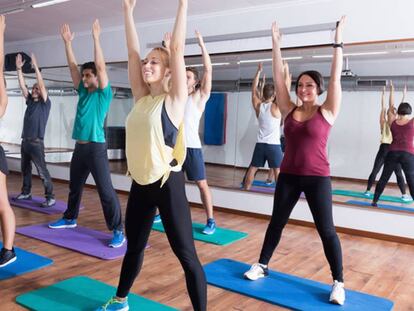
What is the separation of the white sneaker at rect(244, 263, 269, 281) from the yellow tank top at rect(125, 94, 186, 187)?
1.19 m

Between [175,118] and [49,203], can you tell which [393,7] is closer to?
[175,118]

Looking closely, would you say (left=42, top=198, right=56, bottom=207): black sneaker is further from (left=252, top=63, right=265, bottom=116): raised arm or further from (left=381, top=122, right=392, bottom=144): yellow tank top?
(left=381, top=122, right=392, bottom=144): yellow tank top

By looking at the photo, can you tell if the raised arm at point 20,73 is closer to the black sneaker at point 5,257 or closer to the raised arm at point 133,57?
the black sneaker at point 5,257

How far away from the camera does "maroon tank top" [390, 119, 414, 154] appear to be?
13.4ft

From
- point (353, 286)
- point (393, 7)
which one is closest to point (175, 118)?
point (353, 286)

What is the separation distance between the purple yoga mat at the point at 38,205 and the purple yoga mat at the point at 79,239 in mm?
649

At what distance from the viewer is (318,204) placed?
2301mm

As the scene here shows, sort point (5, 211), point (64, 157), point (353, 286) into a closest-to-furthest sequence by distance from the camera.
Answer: point (5, 211), point (353, 286), point (64, 157)

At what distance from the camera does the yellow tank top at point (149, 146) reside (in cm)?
169

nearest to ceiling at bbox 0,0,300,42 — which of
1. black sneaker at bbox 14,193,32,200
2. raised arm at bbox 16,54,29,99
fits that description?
raised arm at bbox 16,54,29,99

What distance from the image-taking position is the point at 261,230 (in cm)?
404

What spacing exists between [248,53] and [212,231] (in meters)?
2.10

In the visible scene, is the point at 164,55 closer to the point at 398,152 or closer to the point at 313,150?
the point at 313,150

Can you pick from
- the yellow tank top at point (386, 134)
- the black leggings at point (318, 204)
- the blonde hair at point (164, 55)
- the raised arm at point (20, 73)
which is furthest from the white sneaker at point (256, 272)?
the raised arm at point (20, 73)
